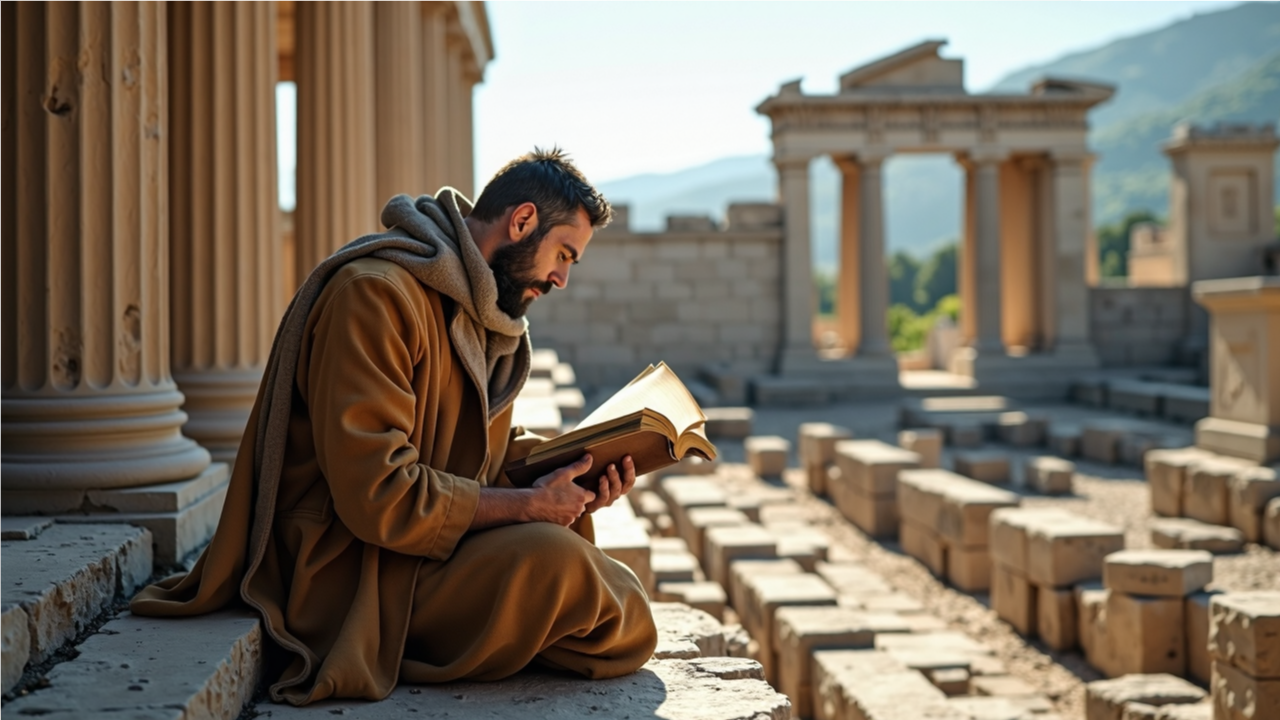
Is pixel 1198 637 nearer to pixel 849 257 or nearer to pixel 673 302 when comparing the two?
pixel 673 302

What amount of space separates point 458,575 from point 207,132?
317cm

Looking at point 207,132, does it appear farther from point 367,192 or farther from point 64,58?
point 367,192

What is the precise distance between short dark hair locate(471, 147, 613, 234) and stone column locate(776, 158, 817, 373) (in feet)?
66.5

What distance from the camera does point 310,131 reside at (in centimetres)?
770

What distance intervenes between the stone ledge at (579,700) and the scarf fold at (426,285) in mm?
248

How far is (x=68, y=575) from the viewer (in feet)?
11.5

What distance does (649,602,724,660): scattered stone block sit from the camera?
13.3ft

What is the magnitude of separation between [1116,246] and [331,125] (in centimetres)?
7638

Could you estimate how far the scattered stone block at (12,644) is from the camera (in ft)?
9.61

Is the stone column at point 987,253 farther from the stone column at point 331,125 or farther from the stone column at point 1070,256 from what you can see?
the stone column at point 331,125

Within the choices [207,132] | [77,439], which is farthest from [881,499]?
[77,439]

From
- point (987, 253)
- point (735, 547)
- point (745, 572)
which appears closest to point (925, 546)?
point (735, 547)

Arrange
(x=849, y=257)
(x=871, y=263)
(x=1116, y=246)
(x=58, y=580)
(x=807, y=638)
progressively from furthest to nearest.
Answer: (x=1116, y=246) < (x=849, y=257) < (x=871, y=263) < (x=807, y=638) < (x=58, y=580)

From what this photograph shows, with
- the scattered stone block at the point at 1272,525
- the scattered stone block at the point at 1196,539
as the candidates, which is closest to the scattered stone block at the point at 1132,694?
the scattered stone block at the point at 1196,539
